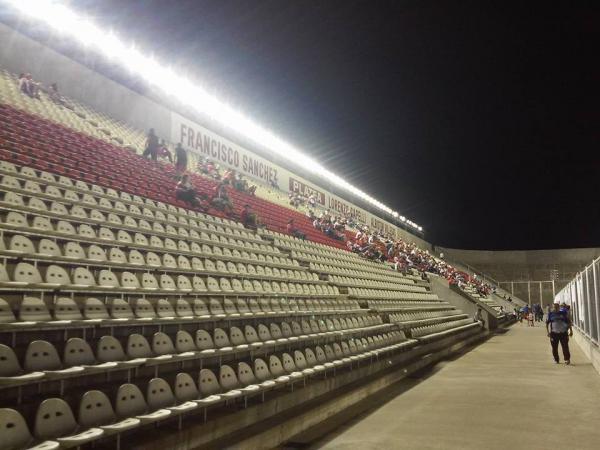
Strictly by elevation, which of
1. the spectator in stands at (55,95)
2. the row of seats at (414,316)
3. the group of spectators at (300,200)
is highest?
the spectator in stands at (55,95)

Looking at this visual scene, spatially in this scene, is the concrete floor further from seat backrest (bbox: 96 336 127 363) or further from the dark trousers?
seat backrest (bbox: 96 336 127 363)

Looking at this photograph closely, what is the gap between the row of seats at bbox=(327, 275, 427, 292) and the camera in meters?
10.3

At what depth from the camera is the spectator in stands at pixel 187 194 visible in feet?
31.7

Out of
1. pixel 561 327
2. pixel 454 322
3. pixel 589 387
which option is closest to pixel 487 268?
pixel 454 322

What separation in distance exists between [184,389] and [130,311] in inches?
34.4

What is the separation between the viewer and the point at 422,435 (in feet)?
14.2

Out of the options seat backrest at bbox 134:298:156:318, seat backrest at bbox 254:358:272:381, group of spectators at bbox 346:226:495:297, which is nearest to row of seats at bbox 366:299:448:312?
group of spectators at bbox 346:226:495:297

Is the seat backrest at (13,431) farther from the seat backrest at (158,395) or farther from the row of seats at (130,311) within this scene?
the seat backrest at (158,395)

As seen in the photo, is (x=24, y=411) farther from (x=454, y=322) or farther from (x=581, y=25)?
(x=454, y=322)

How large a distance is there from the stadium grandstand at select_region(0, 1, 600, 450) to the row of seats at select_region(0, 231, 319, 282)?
3 cm

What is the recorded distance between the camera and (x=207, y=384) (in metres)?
3.97

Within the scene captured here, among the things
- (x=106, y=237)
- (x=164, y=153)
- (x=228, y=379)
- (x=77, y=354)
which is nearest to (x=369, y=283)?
(x=164, y=153)

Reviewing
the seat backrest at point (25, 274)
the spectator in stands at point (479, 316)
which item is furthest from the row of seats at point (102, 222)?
the spectator in stands at point (479, 316)

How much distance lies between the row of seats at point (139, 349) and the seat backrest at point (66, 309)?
329 millimetres
